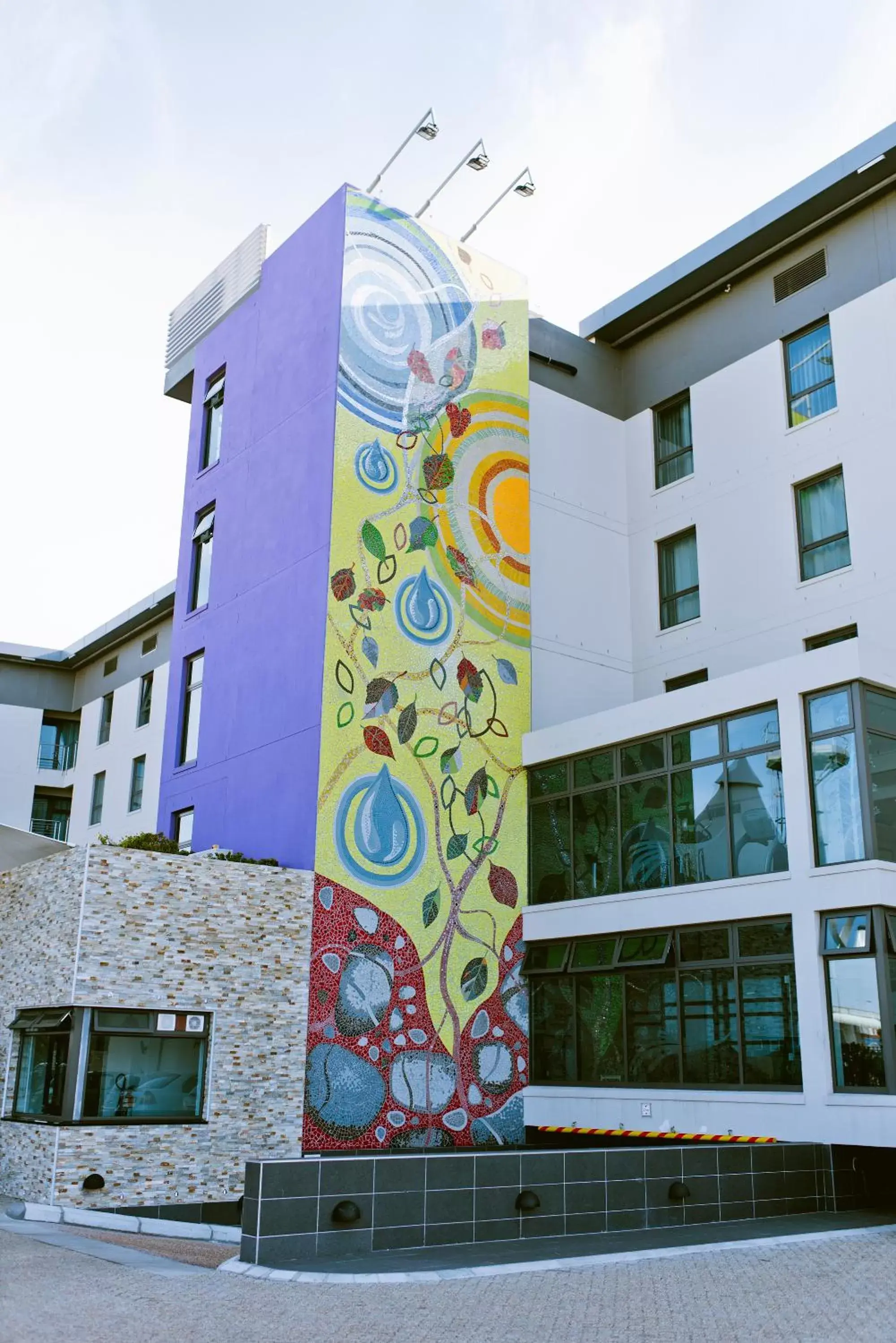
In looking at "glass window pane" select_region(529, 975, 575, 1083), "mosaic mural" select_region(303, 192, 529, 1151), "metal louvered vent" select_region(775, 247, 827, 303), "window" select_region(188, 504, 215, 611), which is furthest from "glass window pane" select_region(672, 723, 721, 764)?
"window" select_region(188, 504, 215, 611)

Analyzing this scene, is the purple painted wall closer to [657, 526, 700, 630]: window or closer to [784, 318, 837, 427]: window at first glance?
[657, 526, 700, 630]: window

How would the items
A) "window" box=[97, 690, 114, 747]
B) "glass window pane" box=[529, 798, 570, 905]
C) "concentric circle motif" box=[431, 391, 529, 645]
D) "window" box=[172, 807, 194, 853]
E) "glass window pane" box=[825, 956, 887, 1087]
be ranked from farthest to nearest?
"window" box=[97, 690, 114, 747] → "window" box=[172, 807, 194, 853] → "concentric circle motif" box=[431, 391, 529, 645] → "glass window pane" box=[529, 798, 570, 905] → "glass window pane" box=[825, 956, 887, 1087]

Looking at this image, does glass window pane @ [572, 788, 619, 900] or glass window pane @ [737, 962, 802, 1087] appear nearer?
glass window pane @ [737, 962, 802, 1087]

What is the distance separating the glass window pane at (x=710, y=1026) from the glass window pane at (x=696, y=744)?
263 cm

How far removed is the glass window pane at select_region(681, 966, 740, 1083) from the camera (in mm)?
14641

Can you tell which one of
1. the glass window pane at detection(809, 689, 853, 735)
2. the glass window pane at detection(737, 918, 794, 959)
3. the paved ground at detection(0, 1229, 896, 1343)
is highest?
the glass window pane at detection(809, 689, 853, 735)

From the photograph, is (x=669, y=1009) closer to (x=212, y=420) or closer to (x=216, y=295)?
(x=212, y=420)

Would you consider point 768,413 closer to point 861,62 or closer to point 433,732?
point 861,62

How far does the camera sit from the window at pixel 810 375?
18.6 m

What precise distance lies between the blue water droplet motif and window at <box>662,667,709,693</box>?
5.06 metres

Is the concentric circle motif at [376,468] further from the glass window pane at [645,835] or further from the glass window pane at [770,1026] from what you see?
the glass window pane at [770,1026]

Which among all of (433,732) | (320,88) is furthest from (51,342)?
(433,732)

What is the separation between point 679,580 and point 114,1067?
1152cm

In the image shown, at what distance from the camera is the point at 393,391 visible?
1862cm
